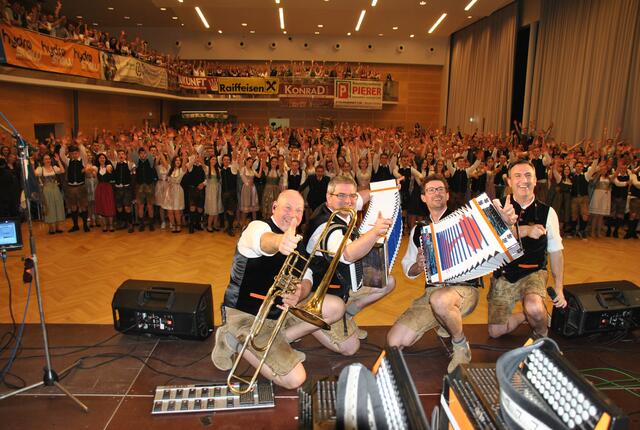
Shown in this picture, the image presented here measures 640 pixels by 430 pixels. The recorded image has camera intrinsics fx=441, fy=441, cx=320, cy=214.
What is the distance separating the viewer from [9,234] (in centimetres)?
318

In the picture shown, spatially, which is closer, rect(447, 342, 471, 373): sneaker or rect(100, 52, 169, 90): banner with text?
rect(447, 342, 471, 373): sneaker

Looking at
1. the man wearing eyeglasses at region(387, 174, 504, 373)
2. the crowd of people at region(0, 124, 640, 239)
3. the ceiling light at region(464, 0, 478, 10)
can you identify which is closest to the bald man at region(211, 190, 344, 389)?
the man wearing eyeglasses at region(387, 174, 504, 373)

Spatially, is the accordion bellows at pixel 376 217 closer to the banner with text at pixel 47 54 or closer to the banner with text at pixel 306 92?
the banner with text at pixel 47 54

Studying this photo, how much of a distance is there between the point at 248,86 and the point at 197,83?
2.55 m

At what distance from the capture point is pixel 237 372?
3.43m

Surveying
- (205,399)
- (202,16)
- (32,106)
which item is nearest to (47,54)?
(32,106)

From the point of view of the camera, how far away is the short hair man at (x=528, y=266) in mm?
3561

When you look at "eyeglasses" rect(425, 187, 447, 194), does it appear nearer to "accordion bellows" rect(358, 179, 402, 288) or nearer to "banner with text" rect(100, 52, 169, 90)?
"accordion bellows" rect(358, 179, 402, 288)

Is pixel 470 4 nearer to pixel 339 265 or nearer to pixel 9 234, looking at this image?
pixel 339 265

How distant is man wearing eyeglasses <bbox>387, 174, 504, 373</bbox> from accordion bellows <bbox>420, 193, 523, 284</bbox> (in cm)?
17

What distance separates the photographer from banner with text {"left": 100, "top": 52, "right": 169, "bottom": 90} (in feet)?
43.4

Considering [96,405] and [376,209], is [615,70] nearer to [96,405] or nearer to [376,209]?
[376,209]

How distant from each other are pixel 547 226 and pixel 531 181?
41 cm

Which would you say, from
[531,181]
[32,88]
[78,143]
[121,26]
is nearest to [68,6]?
[121,26]
